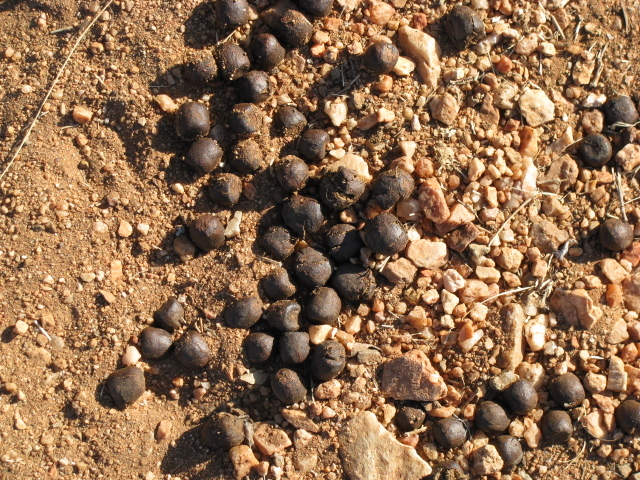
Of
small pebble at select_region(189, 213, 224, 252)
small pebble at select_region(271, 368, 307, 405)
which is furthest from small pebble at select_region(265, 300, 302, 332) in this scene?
small pebble at select_region(189, 213, 224, 252)

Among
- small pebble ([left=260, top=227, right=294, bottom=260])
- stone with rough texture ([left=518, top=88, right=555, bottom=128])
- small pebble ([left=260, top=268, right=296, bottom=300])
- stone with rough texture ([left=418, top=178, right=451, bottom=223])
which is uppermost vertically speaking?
stone with rough texture ([left=518, top=88, right=555, bottom=128])

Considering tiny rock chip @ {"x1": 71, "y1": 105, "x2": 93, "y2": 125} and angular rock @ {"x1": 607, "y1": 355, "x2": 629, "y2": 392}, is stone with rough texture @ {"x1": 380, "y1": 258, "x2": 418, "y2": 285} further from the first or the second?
tiny rock chip @ {"x1": 71, "y1": 105, "x2": 93, "y2": 125}

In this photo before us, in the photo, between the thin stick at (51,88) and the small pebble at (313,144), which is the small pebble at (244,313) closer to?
the small pebble at (313,144)

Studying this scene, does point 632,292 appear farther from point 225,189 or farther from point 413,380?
point 225,189

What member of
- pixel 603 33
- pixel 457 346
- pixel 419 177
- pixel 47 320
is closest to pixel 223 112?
pixel 419 177

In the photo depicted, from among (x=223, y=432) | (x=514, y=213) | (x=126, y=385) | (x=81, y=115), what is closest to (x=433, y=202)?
(x=514, y=213)

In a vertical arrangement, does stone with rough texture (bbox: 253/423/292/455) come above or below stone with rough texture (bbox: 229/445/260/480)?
above

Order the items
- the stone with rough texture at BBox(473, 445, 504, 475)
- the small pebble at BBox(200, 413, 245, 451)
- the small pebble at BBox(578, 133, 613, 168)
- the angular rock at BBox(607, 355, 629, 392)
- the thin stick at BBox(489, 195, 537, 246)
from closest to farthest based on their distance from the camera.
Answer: the small pebble at BBox(200, 413, 245, 451) < the stone with rough texture at BBox(473, 445, 504, 475) < the angular rock at BBox(607, 355, 629, 392) < the thin stick at BBox(489, 195, 537, 246) < the small pebble at BBox(578, 133, 613, 168)
